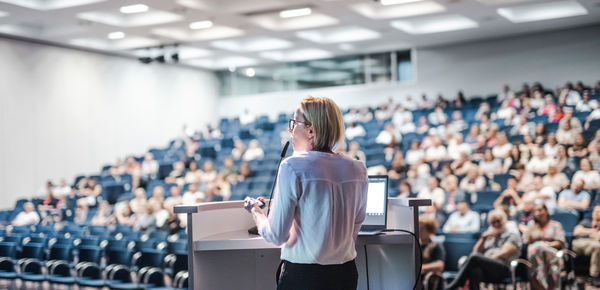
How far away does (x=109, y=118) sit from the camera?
14297 millimetres

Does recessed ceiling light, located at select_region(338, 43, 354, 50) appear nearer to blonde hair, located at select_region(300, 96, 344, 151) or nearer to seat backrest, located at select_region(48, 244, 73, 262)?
seat backrest, located at select_region(48, 244, 73, 262)

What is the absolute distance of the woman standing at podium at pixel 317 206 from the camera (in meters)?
2.13

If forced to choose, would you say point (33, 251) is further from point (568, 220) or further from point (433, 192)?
point (568, 220)

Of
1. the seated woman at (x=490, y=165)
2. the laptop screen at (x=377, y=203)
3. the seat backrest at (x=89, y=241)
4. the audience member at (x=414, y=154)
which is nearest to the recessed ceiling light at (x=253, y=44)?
the audience member at (x=414, y=154)

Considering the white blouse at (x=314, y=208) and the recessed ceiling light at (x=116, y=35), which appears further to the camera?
the recessed ceiling light at (x=116, y=35)

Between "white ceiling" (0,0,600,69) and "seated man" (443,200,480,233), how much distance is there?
4.62m

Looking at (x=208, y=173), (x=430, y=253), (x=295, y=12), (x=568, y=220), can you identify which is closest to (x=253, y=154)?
(x=208, y=173)

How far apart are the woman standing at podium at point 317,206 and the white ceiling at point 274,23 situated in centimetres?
814

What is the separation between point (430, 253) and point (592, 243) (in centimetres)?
132

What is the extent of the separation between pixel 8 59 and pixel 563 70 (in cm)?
1124

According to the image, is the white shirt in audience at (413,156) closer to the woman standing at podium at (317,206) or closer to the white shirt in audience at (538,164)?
the white shirt in audience at (538,164)

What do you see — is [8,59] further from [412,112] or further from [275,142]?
[412,112]

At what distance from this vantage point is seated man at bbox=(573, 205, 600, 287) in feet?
16.7

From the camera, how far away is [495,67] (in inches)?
561
